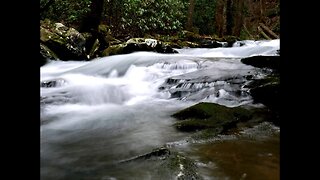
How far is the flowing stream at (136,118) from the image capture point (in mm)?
3486

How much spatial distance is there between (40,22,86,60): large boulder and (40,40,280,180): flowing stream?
533mm

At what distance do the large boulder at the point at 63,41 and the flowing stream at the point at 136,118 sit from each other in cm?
53

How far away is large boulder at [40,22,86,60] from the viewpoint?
36.5ft

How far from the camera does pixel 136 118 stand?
6.38 meters

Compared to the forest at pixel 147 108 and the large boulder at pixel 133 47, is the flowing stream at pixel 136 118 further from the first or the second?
the large boulder at pixel 133 47

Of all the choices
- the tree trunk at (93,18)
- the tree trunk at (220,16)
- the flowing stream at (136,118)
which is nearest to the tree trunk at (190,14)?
the tree trunk at (220,16)

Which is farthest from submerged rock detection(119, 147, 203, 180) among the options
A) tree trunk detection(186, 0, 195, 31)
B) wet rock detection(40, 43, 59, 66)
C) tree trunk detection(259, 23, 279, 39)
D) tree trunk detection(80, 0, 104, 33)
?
tree trunk detection(259, 23, 279, 39)

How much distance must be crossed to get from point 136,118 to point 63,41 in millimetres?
6128

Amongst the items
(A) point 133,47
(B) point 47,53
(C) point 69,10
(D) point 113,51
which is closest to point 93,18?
(C) point 69,10

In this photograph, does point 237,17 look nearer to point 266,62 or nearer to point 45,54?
point 266,62
